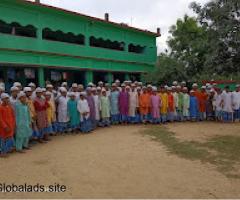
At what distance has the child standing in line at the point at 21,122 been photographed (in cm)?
846

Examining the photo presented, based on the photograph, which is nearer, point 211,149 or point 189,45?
point 211,149

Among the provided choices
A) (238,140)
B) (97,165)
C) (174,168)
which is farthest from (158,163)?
(238,140)

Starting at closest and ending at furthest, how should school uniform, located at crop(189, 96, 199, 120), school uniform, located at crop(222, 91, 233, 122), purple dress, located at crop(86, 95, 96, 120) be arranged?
purple dress, located at crop(86, 95, 96, 120) → school uniform, located at crop(222, 91, 233, 122) → school uniform, located at crop(189, 96, 199, 120)

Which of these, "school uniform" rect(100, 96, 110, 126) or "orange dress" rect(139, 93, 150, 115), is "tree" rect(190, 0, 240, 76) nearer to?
"orange dress" rect(139, 93, 150, 115)

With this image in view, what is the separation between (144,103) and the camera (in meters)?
13.4

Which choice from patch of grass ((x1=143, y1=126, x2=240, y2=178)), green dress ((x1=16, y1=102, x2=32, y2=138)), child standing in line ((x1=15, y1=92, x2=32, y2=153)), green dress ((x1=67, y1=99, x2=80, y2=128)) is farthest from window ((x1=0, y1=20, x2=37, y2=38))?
patch of grass ((x1=143, y1=126, x2=240, y2=178))

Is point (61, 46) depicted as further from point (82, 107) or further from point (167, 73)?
point (82, 107)

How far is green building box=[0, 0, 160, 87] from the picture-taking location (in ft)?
48.4

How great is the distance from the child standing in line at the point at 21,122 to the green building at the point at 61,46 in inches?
235

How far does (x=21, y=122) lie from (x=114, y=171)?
9.86 ft

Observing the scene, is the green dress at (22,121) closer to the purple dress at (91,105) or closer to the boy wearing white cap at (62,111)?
the boy wearing white cap at (62,111)

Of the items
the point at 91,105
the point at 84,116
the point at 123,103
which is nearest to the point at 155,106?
the point at 123,103

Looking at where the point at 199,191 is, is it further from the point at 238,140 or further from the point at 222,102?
the point at 222,102

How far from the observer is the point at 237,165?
7.06 metres
